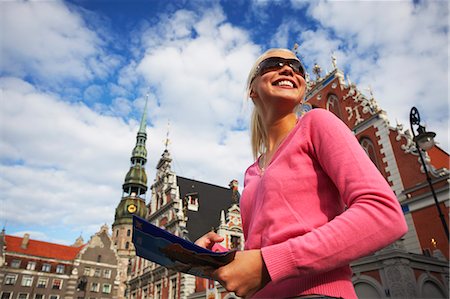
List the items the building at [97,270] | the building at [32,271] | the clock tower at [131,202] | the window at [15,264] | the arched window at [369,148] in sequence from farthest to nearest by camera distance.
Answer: the clock tower at [131,202], the building at [97,270], the window at [15,264], the building at [32,271], the arched window at [369,148]

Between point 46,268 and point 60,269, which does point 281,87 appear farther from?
point 60,269

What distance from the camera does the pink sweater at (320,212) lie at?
115 centimetres

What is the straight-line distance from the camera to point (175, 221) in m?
22.9

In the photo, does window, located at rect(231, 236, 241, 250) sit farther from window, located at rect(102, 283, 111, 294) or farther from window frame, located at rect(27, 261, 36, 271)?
window frame, located at rect(27, 261, 36, 271)

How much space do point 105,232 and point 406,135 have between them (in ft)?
132

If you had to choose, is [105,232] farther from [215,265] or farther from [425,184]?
[215,265]

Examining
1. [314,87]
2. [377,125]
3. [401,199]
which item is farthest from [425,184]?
[314,87]

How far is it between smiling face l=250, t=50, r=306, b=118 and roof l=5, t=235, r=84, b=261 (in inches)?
1680

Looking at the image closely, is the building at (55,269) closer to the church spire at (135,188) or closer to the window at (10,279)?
the window at (10,279)

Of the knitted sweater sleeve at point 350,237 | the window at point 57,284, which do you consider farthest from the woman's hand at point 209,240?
the window at point 57,284

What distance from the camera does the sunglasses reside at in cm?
194

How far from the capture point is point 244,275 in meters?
1.19

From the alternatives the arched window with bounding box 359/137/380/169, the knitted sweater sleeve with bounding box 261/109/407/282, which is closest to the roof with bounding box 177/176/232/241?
the arched window with bounding box 359/137/380/169

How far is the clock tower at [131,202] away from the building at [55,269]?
6597 mm
